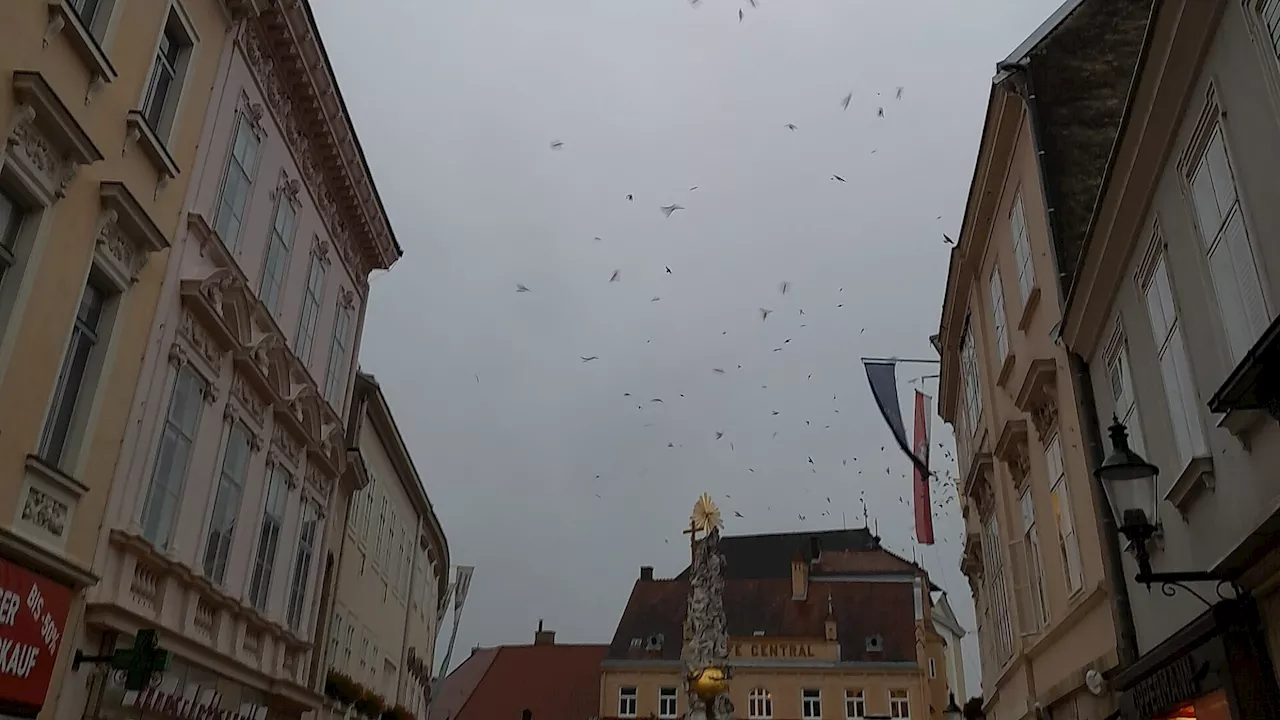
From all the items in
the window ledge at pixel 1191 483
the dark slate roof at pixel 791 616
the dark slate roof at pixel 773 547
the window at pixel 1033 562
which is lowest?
the window ledge at pixel 1191 483

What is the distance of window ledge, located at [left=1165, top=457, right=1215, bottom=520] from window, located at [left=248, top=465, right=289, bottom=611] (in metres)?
12.4

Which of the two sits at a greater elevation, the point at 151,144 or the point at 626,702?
the point at 151,144

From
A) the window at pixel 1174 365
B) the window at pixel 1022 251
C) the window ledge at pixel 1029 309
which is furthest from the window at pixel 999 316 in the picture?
the window at pixel 1174 365

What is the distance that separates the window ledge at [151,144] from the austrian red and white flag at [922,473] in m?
15.2

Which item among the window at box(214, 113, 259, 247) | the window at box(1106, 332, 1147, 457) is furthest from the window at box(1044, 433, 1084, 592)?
the window at box(214, 113, 259, 247)

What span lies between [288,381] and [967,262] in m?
12.7

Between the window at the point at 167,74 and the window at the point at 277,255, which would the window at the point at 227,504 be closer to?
the window at the point at 277,255

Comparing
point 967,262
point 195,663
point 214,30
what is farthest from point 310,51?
point 967,262

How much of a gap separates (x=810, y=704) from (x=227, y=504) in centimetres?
4258

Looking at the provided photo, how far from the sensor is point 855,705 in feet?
164

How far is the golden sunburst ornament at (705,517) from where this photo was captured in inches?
1531

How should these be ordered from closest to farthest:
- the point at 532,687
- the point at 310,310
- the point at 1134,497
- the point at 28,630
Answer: the point at 1134,497, the point at 28,630, the point at 310,310, the point at 532,687

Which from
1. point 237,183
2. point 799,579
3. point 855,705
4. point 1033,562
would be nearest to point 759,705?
point 855,705

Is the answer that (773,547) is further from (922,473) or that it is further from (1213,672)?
(1213,672)
